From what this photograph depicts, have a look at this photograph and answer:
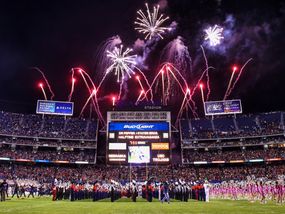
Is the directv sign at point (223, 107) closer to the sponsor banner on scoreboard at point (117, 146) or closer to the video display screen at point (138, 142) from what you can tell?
the video display screen at point (138, 142)

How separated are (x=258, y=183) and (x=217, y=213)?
1792 cm

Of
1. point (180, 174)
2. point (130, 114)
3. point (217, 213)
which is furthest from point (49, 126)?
point (217, 213)

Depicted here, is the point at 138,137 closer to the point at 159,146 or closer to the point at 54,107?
the point at 159,146

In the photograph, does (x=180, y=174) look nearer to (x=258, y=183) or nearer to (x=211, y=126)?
(x=211, y=126)

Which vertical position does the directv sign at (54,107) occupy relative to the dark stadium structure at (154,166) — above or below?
above

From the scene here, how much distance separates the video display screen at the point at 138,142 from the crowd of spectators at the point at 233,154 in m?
16.0

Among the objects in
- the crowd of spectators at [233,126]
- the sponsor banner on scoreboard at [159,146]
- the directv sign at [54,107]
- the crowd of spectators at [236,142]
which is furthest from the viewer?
the directv sign at [54,107]

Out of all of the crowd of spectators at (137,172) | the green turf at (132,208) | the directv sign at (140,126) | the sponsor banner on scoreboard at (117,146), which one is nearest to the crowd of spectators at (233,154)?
the crowd of spectators at (137,172)

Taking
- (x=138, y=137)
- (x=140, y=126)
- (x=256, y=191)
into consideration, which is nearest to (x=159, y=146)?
(x=138, y=137)

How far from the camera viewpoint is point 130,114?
63781 millimetres

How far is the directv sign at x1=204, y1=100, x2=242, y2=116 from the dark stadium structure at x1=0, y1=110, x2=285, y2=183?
4.58 metres

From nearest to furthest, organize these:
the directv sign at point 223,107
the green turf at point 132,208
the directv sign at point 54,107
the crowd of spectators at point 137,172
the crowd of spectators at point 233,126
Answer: the green turf at point 132,208 → the crowd of spectators at point 137,172 → the crowd of spectators at point 233,126 → the directv sign at point 54,107 → the directv sign at point 223,107

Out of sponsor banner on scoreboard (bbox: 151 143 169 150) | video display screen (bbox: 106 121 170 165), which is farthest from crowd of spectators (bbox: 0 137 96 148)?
sponsor banner on scoreboard (bbox: 151 143 169 150)

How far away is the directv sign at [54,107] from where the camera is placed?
75938mm
